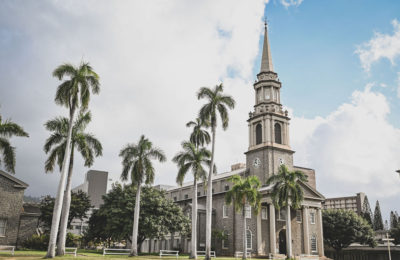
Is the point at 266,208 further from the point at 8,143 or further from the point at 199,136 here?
the point at 8,143

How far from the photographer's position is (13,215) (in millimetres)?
43656

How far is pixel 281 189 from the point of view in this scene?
162 ft

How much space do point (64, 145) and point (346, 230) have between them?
2230 inches

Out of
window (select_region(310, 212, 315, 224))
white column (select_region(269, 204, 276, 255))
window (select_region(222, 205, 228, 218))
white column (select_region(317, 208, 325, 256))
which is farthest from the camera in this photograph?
window (select_region(222, 205, 228, 218))

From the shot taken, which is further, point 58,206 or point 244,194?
point 244,194

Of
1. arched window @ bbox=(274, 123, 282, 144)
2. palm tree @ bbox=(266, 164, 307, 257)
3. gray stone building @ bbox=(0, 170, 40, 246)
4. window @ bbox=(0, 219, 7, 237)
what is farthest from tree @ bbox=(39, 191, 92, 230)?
arched window @ bbox=(274, 123, 282, 144)

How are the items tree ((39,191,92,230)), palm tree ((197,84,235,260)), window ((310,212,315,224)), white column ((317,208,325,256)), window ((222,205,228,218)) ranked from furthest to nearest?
window ((222,205,228,218)) < window ((310,212,315,224)) < white column ((317,208,325,256)) < tree ((39,191,92,230)) < palm tree ((197,84,235,260))

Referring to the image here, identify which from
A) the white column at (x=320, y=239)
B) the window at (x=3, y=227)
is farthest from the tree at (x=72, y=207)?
the white column at (x=320, y=239)

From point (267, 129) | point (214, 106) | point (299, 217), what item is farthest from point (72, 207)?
point (299, 217)

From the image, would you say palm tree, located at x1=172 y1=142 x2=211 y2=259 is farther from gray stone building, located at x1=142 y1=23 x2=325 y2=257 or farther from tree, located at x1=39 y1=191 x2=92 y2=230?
tree, located at x1=39 y1=191 x2=92 y2=230

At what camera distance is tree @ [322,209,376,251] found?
67625 mm

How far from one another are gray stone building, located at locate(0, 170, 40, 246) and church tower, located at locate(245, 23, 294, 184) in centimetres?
3689

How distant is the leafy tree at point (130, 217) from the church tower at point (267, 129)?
683 inches

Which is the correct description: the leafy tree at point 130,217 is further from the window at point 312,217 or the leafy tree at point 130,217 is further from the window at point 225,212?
the window at point 312,217
